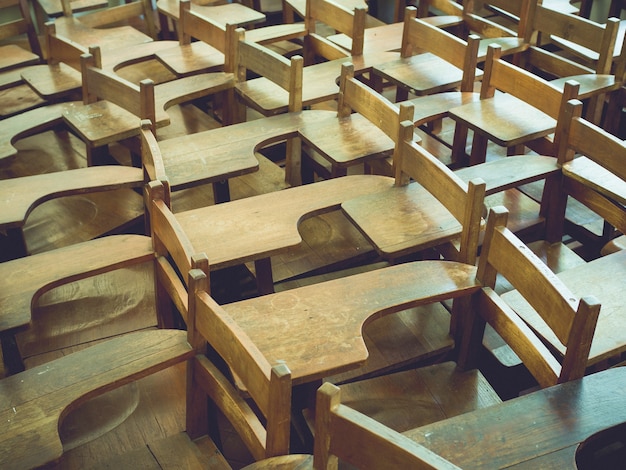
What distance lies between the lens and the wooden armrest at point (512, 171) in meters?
3.01

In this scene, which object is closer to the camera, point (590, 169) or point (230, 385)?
point (230, 385)

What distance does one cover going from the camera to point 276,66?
351cm

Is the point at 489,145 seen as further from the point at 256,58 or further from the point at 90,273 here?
the point at 90,273

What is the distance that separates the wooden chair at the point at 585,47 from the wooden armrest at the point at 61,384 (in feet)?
8.02

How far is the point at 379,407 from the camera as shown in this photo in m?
2.35

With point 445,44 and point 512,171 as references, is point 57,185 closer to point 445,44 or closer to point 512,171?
point 512,171

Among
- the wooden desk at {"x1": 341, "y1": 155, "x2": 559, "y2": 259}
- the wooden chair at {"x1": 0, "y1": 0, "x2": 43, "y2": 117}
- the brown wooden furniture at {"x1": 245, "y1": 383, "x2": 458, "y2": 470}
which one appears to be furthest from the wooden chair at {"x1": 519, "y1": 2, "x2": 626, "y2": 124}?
the wooden chair at {"x1": 0, "y1": 0, "x2": 43, "y2": 117}

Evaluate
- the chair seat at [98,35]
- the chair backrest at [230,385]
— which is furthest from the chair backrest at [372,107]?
the chair seat at [98,35]

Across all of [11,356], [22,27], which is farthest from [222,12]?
[11,356]

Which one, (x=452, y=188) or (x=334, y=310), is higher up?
(x=452, y=188)

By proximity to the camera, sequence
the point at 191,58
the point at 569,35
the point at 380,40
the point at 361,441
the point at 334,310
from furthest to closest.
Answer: the point at 380,40 → the point at 191,58 → the point at 569,35 → the point at 334,310 → the point at 361,441

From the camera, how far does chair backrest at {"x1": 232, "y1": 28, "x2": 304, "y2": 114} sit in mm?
3438

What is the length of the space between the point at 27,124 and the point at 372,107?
1.62 metres

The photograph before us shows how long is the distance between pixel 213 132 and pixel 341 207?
0.82 meters
